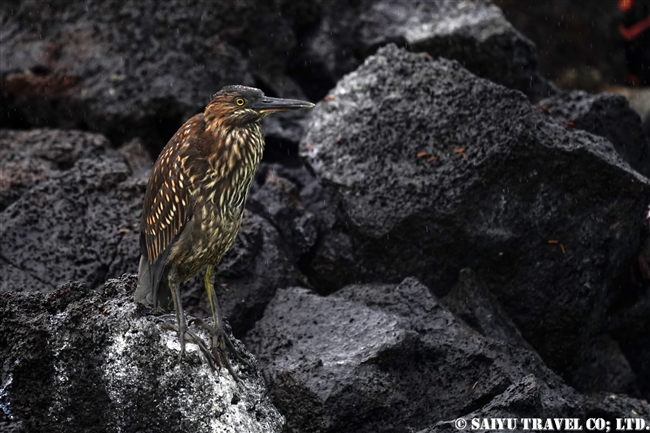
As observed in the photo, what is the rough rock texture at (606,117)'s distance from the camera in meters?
6.61

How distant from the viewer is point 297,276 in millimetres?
6180

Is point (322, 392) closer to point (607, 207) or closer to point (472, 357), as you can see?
point (472, 357)

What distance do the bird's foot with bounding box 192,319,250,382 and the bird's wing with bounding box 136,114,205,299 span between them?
1.39 feet

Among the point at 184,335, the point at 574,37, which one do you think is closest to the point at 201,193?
the point at 184,335

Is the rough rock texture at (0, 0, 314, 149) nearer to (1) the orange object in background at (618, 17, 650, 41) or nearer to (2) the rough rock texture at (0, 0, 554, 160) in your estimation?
(2) the rough rock texture at (0, 0, 554, 160)

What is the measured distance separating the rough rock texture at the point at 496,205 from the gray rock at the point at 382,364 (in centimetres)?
55

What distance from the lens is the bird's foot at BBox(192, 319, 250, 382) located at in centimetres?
443

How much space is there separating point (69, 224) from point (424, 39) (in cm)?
380

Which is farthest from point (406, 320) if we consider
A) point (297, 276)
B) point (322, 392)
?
point (297, 276)

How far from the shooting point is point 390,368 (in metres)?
4.80

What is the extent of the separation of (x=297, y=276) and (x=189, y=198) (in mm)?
1629

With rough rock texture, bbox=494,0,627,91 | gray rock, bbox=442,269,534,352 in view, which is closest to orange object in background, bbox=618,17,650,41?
rough rock texture, bbox=494,0,627,91

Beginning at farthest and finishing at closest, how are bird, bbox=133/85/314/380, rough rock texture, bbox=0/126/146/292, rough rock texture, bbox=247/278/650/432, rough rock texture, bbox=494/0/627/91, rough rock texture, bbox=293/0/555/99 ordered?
rough rock texture, bbox=494/0/627/91, rough rock texture, bbox=293/0/555/99, rough rock texture, bbox=0/126/146/292, bird, bbox=133/85/314/380, rough rock texture, bbox=247/278/650/432

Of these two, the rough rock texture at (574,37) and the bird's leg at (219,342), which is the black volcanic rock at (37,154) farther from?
the rough rock texture at (574,37)
